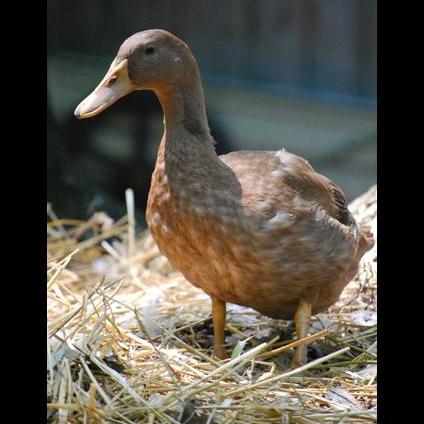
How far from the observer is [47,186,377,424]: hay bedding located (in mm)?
2102

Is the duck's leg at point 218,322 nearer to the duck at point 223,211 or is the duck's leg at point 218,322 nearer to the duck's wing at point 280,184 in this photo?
the duck at point 223,211

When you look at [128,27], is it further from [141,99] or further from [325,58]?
[325,58]

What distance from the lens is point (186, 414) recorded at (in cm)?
207

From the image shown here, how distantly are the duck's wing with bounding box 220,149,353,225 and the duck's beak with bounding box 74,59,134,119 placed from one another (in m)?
0.43

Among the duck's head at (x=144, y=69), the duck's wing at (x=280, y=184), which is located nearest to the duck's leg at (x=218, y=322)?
the duck's wing at (x=280, y=184)

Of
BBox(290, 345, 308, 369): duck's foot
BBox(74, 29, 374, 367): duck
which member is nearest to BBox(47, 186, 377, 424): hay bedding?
BBox(290, 345, 308, 369): duck's foot

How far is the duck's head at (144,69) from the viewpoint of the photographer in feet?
8.05

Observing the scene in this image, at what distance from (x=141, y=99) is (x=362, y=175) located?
53.5 inches

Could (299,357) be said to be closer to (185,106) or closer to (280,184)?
(280,184)

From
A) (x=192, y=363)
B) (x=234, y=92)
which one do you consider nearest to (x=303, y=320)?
(x=192, y=363)

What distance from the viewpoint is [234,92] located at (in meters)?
5.32

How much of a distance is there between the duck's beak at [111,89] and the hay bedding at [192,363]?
0.51 meters

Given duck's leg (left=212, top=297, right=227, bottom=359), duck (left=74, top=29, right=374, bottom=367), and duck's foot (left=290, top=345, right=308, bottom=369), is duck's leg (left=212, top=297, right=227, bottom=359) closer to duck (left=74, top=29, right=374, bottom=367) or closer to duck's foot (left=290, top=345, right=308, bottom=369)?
duck (left=74, top=29, right=374, bottom=367)
